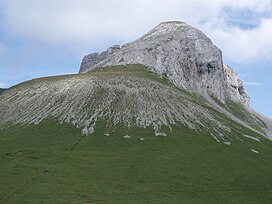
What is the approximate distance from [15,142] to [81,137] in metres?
18.7

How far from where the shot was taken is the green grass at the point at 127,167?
259 ft

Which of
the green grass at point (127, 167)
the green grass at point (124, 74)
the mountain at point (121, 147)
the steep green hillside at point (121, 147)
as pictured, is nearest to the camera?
the green grass at point (127, 167)

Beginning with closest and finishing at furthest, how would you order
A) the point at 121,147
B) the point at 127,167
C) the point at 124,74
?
the point at 127,167 < the point at 121,147 < the point at 124,74

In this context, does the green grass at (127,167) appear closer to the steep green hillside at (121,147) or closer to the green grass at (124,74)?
the steep green hillside at (121,147)

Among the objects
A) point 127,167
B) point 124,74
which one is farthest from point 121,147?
point 124,74

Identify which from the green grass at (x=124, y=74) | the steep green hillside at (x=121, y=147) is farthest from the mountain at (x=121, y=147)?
the green grass at (x=124, y=74)

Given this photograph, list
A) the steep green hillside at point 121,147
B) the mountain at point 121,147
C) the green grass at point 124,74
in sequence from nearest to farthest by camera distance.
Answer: the steep green hillside at point 121,147, the mountain at point 121,147, the green grass at point 124,74

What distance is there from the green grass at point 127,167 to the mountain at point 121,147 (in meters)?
0.24

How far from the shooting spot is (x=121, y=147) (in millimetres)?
109938

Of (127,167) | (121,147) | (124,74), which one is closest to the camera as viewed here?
(127,167)

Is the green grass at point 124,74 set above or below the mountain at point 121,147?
above

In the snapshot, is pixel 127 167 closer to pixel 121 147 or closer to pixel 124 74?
pixel 121 147

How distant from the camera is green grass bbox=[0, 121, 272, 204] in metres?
79.1

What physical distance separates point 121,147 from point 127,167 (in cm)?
1399
